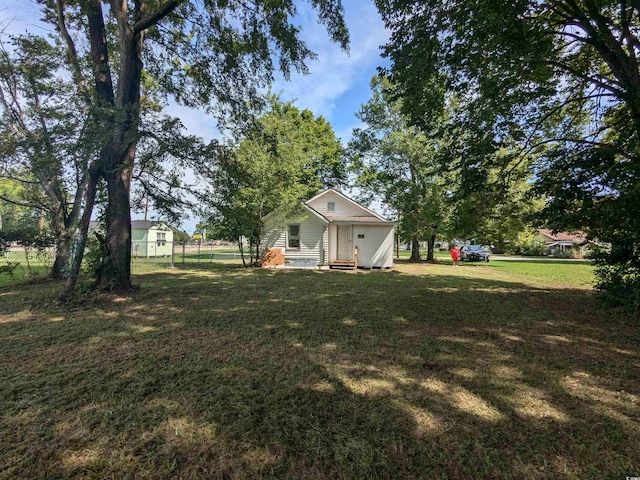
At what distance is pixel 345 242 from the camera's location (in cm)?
1772

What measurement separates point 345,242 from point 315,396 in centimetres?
1503

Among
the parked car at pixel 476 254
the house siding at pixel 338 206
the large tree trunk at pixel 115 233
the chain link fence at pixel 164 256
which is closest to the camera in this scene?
Result: the large tree trunk at pixel 115 233

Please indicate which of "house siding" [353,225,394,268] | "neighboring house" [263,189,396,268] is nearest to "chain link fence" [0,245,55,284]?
"neighboring house" [263,189,396,268]

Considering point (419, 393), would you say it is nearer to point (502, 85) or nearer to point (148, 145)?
point (502, 85)

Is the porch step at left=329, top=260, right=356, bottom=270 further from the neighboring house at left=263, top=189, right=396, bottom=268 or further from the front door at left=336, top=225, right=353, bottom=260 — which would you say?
the front door at left=336, top=225, right=353, bottom=260

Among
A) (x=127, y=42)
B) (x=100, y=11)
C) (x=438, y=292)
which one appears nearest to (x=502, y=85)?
(x=438, y=292)

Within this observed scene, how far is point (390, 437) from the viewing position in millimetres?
2230

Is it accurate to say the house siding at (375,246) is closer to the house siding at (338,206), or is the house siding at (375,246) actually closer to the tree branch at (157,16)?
the house siding at (338,206)

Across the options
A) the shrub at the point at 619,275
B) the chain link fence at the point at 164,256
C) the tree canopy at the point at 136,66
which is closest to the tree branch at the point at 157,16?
the tree canopy at the point at 136,66

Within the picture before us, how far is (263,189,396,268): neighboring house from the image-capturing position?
16688 millimetres

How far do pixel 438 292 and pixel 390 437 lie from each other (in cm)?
741

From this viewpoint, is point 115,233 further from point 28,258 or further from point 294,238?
point 294,238

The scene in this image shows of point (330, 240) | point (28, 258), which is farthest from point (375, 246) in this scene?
point (28, 258)

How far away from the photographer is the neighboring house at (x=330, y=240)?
16.7 m
